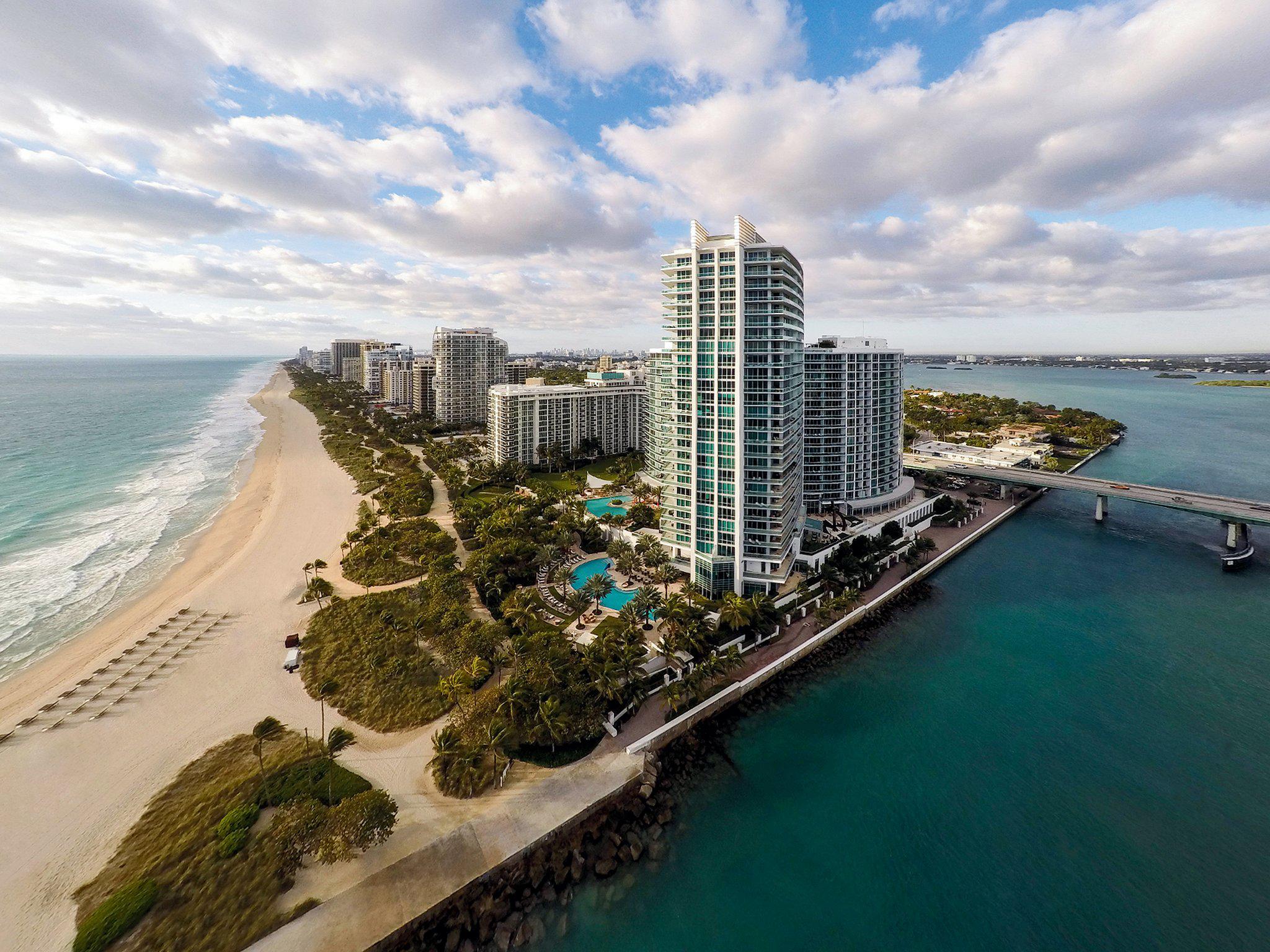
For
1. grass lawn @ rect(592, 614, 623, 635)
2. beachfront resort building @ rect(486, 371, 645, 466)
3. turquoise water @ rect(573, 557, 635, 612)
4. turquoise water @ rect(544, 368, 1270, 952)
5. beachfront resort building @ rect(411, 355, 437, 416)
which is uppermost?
beachfront resort building @ rect(411, 355, 437, 416)

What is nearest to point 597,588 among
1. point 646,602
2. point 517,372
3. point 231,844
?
point 646,602

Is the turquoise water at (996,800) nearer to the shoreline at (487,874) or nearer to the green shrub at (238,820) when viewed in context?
the shoreline at (487,874)

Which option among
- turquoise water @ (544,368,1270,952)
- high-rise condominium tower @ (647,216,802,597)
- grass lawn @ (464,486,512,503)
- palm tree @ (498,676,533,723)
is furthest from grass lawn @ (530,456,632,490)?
palm tree @ (498,676,533,723)

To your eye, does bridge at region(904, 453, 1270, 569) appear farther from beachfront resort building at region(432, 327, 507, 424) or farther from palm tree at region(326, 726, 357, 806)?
beachfront resort building at region(432, 327, 507, 424)

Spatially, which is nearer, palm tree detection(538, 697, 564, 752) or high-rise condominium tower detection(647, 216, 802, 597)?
palm tree detection(538, 697, 564, 752)

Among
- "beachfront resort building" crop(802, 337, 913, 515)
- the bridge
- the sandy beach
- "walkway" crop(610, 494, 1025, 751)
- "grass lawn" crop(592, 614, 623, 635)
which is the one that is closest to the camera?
the sandy beach

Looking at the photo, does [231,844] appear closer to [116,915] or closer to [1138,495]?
[116,915]

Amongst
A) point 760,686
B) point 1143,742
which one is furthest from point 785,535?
point 1143,742
